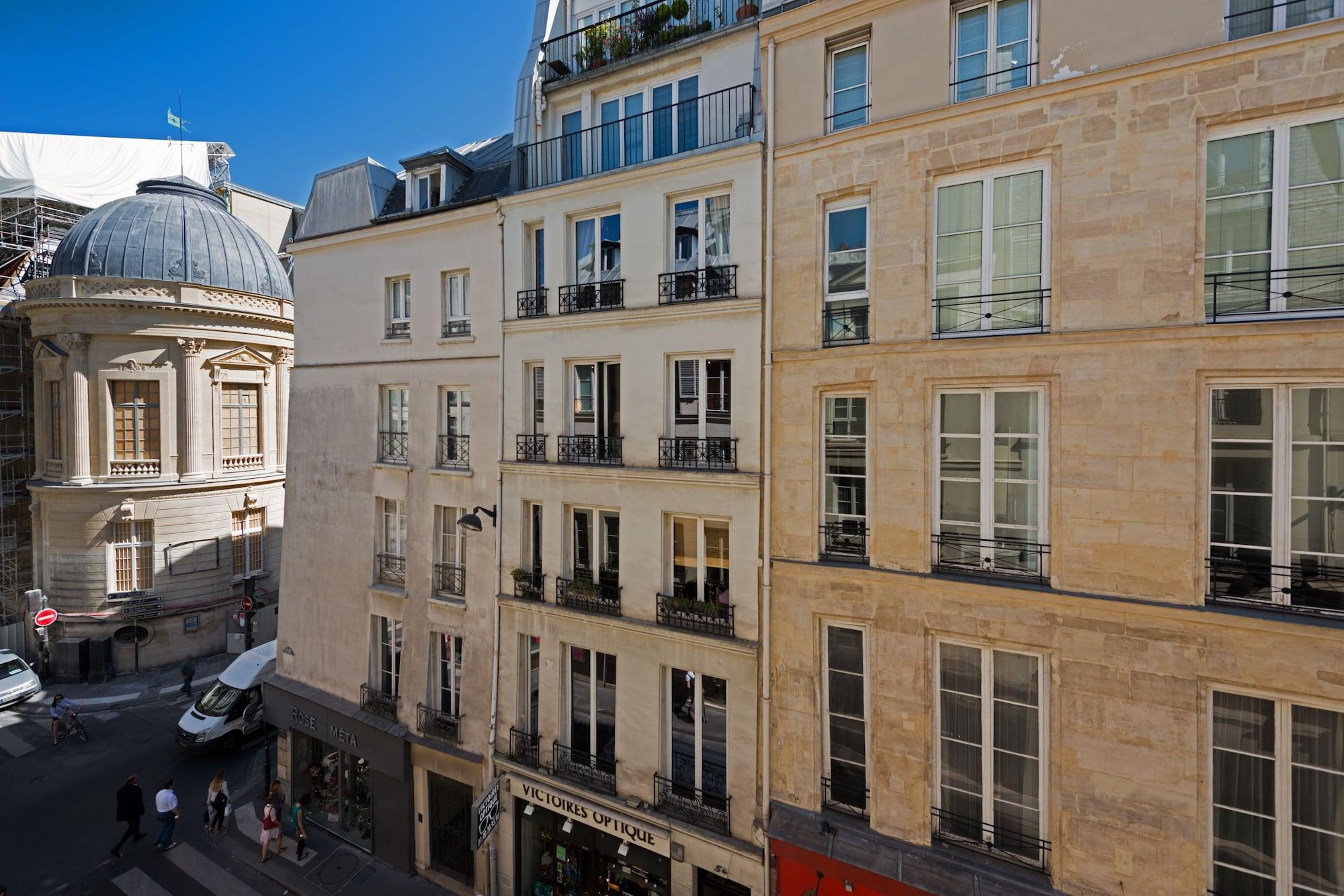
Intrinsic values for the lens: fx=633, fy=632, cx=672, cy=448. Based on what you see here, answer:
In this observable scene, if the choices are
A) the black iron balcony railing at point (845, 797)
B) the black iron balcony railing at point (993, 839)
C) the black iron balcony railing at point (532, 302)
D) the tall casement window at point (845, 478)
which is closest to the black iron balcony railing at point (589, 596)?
the tall casement window at point (845, 478)

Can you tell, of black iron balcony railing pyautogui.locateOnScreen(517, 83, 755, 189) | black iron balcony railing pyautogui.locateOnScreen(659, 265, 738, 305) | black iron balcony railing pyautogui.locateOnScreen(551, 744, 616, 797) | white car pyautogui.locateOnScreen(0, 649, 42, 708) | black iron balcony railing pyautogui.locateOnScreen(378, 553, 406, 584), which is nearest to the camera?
black iron balcony railing pyautogui.locateOnScreen(659, 265, 738, 305)

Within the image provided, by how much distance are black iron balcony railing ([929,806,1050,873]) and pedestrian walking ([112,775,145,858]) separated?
1730cm

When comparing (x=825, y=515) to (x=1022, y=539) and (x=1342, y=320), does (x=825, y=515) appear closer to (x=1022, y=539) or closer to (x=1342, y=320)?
(x=1022, y=539)

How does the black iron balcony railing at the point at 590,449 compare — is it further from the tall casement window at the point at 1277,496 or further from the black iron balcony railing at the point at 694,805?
the tall casement window at the point at 1277,496

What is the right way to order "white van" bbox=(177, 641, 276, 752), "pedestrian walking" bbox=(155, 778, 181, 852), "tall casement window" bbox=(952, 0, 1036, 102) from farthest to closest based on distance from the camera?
"white van" bbox=(177, 641, 276, 752), "pedestrian walking" bbox=(155, 778, 181, 852), "tall casement window" bbox=(952, 0, 1036, 102)

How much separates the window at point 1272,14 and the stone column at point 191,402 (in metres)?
32.1

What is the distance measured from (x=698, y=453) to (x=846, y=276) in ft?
12.1

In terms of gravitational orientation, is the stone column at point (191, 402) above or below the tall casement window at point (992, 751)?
above

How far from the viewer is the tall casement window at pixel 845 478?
9.43 meters

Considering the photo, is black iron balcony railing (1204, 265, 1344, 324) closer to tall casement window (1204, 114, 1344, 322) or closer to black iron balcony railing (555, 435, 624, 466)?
tall casement window (1204, 114, 1344, 322)

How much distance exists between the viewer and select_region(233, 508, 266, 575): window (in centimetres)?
2759

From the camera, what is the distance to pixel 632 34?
39.9 ft

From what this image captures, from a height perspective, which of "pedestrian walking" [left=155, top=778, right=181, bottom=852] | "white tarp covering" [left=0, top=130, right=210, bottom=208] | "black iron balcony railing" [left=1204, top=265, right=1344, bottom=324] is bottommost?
"pedestrian walking" [left=155, top=778, right=181, bottom=852]

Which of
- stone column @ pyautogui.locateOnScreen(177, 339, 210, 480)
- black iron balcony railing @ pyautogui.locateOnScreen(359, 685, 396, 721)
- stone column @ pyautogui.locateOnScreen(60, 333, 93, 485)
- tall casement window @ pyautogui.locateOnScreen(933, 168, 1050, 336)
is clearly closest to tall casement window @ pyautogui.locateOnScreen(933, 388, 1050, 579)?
tall casement window @ pyautogui.locateOnScreen(933, 168, 1050, 336)
